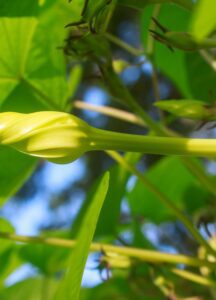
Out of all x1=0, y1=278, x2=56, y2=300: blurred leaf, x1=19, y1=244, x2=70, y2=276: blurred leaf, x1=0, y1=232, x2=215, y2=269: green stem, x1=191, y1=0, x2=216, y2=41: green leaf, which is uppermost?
x1=191, y1=0, x2=216, y2=41: green leaf

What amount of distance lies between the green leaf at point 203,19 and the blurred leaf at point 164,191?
59cm

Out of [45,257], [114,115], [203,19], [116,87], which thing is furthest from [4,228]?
Result: [203,19]

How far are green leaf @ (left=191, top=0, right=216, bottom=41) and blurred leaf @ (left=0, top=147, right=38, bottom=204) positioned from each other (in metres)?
0.36

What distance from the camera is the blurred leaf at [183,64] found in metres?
0.61

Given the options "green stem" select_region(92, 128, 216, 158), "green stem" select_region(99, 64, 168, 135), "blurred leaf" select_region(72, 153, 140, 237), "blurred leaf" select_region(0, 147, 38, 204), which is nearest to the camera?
"green stem" select_region(92, 128, 216, 158)

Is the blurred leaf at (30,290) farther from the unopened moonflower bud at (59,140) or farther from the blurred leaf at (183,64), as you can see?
the unopened moonflower bud at (59,140)

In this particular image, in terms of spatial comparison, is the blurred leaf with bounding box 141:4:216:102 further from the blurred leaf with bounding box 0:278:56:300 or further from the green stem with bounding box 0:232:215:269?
the blurred leaf with bounding box 0:278:56:300

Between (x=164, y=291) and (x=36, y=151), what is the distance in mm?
283

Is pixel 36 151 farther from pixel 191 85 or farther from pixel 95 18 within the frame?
pixel 191 85

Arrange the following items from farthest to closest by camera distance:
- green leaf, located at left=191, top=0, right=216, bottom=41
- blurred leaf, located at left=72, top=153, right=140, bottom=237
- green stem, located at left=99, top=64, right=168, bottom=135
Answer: blurred leaf, located at left=72, top=153, right=140, bottom=237, green stem, located at left=99, top=64, right=168, bottom=135, green leaf, located at left=191, top=0, right=216, bottom=41

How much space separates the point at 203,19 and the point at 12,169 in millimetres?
399

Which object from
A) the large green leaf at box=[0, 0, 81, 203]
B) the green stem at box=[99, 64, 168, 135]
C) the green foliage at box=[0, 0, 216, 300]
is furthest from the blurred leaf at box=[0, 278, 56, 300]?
the green stem at box=[99, 64, 168, 135]

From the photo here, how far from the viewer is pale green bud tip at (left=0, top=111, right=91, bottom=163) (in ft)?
1.12

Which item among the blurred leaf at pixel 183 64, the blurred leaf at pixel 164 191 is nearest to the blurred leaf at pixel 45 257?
the blurred leaf at pixel 164 191
